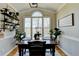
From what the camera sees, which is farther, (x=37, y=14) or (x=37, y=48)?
(x=37, y=14)

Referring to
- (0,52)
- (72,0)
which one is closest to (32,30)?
(0,52)

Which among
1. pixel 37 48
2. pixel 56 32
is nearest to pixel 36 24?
pixel 56 32

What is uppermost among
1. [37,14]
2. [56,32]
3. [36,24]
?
[37,14]

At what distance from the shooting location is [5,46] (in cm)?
423

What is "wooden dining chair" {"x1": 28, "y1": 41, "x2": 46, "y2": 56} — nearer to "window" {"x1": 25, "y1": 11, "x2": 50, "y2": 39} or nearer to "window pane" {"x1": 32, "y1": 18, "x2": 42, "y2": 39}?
"window" {"x1": 25, "y1": 11, "x2": 50, "y2": 39}

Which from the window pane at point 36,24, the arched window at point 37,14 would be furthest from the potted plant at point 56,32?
the arched window at point 37,14

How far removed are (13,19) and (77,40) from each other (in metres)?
2.45

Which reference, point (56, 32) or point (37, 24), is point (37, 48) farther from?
point (37, 24)

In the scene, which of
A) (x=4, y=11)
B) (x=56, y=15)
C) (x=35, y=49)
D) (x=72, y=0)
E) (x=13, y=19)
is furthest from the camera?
(x=56, y=15)

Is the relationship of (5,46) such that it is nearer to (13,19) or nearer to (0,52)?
(0,52)

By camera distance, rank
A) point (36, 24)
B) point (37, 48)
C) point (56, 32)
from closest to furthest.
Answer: point (37, 48) → point (56, 32) → point (36, 24)

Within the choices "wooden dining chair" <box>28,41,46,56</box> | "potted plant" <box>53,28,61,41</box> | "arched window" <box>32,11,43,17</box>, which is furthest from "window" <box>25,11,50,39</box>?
"wooden dining chair" <box>28,41,46,56</box>

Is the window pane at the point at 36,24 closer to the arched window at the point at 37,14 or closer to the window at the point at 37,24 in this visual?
the window at the point at 37,24

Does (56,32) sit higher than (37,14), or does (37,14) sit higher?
(37,14)
